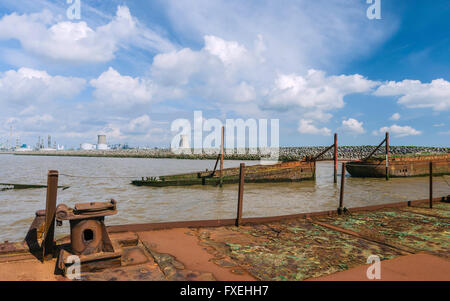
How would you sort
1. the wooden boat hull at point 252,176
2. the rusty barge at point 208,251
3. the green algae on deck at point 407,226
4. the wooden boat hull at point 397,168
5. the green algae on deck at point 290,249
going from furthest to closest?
the wooden boat hull at point 397,168 < the wooden boat hull at point 252,176 < the green algae on deck at point 407,226 < the green algae on deck at point 290,249 < the rusty barge at point 208,251

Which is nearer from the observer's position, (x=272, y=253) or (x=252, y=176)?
(x=272, y=253)

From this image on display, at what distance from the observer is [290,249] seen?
4512mm

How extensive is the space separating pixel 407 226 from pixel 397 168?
854 inches

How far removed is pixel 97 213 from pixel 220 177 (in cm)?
1693

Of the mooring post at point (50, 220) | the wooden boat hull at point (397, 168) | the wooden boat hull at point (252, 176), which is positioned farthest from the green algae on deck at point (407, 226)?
the wooden boat hull at point (397, 168)

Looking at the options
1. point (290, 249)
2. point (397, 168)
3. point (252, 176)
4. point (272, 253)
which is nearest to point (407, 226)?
point (290, 249)

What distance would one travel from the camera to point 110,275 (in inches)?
128

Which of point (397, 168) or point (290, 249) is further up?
point (397, 168)

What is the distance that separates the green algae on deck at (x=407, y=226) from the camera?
4.91 metres

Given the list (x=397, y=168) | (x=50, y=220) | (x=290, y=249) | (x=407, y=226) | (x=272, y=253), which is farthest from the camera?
(x=397, y=168)

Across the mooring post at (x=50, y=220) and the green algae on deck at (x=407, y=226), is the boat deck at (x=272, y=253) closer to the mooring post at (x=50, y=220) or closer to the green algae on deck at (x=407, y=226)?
the green algae on deck at (x=407, y=226)

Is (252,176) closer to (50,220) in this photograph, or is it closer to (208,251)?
(208,251)
